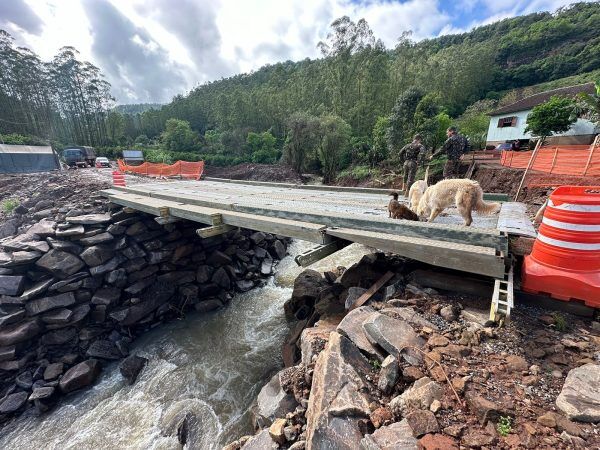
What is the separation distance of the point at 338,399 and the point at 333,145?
19.2m

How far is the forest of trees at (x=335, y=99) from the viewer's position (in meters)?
19.9

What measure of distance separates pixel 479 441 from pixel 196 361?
5.58m

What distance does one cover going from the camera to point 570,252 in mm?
2467

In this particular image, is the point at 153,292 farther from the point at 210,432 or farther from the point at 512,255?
the point at 512,255

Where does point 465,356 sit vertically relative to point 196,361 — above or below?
above

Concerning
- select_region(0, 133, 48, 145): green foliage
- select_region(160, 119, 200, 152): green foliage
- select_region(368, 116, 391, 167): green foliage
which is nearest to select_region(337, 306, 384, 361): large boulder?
select_region(368, 116, 391, 167): green foliage

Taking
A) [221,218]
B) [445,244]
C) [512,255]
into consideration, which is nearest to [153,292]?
[221,218]

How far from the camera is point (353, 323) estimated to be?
9.29ft

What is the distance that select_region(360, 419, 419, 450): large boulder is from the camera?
156cm

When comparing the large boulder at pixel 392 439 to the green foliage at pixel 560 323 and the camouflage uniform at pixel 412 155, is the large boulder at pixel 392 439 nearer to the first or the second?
the green foliage at pixel 560 323

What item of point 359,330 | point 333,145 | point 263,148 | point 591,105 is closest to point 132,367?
point 359,330

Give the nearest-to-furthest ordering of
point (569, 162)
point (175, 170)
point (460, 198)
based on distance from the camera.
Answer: point (460, 198) < point (569, 162) < point (175, 170)

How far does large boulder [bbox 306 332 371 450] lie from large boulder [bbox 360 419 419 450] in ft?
0.52

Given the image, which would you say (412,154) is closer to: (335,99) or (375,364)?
(375,364)
